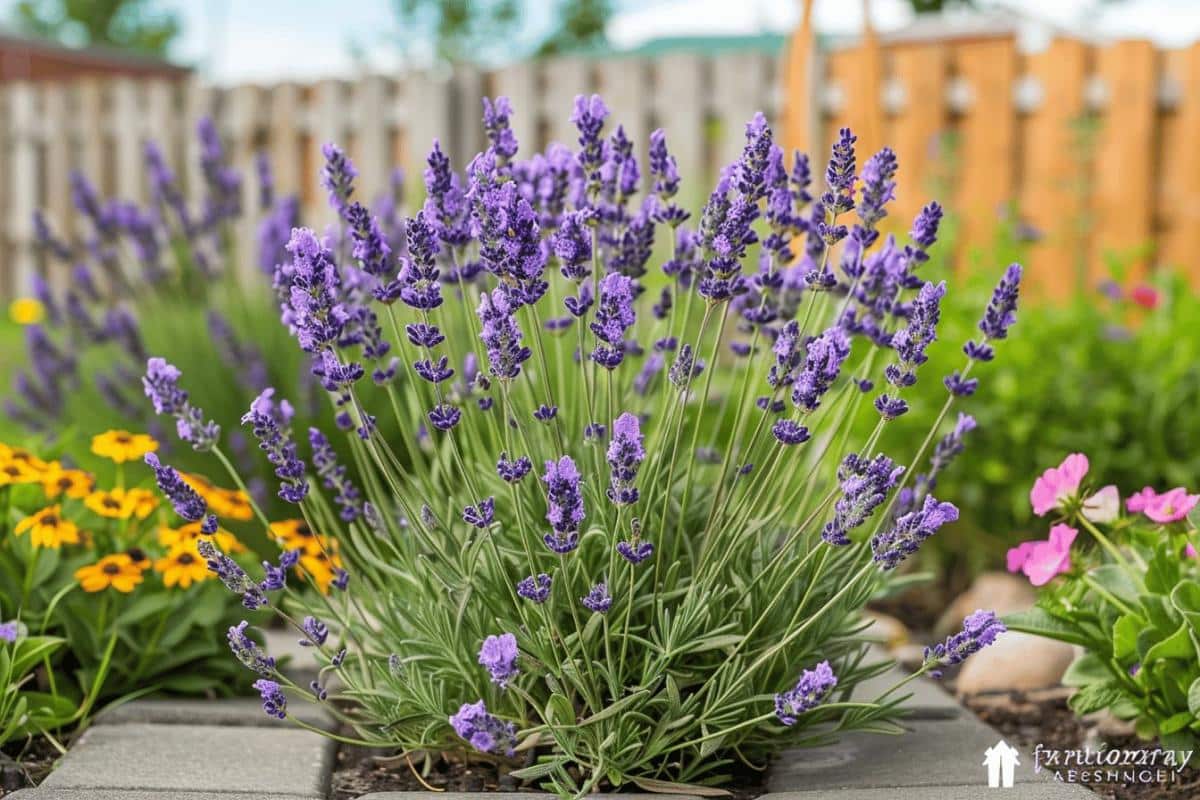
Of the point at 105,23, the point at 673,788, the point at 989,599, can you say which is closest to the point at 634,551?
the point at 673,788

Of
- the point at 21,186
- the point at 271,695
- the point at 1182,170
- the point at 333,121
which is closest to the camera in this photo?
the point at 271,695

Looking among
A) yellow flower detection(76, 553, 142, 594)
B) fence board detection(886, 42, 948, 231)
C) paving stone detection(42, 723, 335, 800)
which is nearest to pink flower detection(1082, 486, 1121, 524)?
paving stone detection(42, 723, 335, 800)

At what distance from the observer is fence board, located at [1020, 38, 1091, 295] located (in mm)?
6023

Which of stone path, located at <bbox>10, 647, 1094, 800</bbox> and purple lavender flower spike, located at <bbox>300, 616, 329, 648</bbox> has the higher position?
purple lavender flower spike, located at <bbox>300, 616, 329, 648</bbox>

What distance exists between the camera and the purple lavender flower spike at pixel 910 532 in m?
1.40

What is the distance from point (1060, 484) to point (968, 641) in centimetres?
50

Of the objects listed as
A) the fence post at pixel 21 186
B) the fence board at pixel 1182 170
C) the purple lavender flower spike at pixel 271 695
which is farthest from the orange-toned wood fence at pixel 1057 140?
the fence post at pixel 21 186

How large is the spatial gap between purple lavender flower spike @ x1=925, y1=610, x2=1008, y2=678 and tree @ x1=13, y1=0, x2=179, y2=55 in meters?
29.6

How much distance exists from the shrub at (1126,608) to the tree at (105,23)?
2933cm

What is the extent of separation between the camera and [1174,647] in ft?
5.44

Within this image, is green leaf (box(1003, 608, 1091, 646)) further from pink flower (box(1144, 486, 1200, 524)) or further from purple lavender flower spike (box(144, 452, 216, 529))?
purple lavender flower spike (box(144, 452, 216, 529))

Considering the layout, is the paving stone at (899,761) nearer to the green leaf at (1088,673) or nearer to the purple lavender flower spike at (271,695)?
the green leaf at (1088,673)

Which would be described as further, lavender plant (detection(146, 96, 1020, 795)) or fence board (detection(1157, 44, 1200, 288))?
fence board (detection(1157, 44, 1200, 288))

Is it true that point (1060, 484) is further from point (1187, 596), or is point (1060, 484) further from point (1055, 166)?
point (1055, 166)
